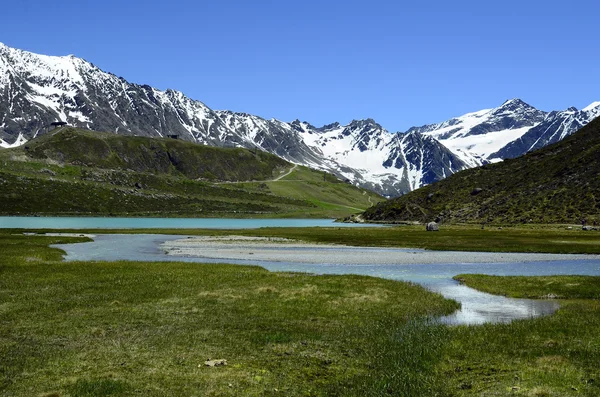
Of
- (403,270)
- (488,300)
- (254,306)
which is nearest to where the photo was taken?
(254,306)

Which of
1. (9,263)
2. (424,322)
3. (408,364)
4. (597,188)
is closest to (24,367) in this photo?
(408,364)

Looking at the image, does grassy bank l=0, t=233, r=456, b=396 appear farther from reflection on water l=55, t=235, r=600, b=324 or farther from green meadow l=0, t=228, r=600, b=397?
reflection on water l=55, t=235, r=600, b=324

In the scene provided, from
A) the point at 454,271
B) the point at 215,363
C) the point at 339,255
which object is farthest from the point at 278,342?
the point at 339,255

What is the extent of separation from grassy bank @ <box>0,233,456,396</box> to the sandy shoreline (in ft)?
96.5

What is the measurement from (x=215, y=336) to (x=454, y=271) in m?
44.2

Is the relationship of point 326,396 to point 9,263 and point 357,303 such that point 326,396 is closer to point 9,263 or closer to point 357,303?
point 357,303

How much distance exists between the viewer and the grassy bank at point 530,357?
20.6 metres

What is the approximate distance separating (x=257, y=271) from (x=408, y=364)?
1446 inches

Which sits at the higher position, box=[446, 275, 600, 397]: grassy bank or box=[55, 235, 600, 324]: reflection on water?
box=[446, 275, 600, 397]: grassy bank

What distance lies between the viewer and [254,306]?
38938mm

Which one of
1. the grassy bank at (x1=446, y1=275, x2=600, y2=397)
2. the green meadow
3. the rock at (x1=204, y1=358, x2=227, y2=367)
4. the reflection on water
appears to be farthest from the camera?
the reflection on water

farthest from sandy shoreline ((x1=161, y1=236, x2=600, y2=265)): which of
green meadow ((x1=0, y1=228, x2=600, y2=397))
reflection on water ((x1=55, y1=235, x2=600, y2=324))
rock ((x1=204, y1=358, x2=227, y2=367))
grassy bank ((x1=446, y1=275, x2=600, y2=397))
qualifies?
rock ((x1=204, y1=358, x2=227, y2=367))

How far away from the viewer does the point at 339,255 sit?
88500mm

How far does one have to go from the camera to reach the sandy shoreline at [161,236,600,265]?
3135 inches
